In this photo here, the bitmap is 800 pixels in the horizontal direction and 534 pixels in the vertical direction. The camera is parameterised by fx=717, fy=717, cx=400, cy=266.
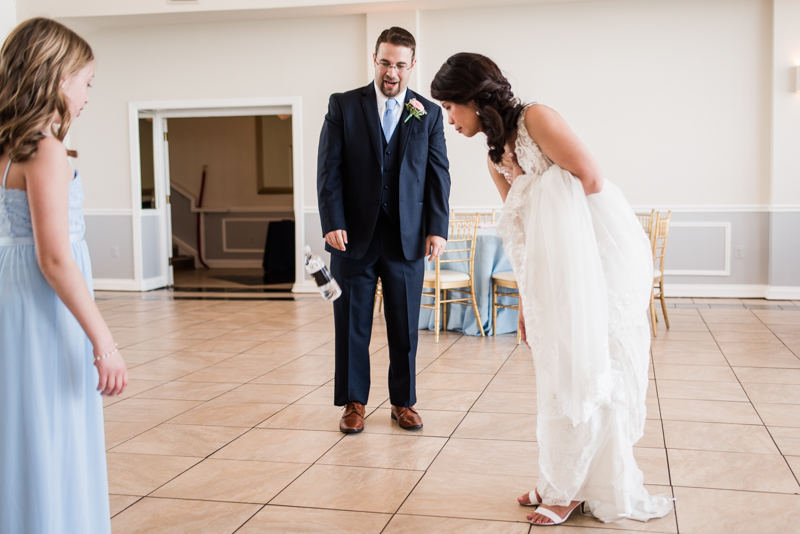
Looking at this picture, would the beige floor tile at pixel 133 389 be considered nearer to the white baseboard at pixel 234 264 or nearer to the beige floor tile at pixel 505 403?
the beige floor tile at pixel 505 403

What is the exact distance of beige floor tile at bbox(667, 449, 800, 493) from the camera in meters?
2.34

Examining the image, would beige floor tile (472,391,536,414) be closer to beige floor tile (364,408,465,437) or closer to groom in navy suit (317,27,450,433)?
beige floor tile (364,408,465,437)

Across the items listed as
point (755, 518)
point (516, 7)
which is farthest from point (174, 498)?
point (516, 7)

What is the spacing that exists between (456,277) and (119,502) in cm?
325

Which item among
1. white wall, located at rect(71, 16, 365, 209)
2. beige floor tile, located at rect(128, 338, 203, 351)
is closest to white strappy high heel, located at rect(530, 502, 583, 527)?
beige floor tile, located at rect(128, 338, 203, 351)

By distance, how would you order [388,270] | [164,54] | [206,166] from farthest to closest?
[206,166], [164,54], [388,270]

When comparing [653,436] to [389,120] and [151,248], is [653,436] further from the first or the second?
[151,248]

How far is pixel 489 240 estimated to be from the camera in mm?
5348

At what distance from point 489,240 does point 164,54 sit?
4.78m

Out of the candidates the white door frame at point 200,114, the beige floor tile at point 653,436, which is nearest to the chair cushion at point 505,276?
the beige floor tile at point 653,436

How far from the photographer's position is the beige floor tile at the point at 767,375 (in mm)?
3762

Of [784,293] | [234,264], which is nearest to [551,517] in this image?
[784,293]

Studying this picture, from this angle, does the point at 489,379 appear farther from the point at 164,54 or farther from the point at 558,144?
the point at 164,54

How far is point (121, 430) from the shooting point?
3088mm
